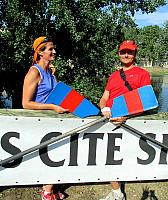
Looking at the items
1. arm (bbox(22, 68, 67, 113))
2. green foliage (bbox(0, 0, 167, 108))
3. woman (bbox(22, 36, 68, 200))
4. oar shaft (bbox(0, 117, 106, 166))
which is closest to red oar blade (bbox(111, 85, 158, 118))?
oar shaft (bbox(0, 117, 106, 166))

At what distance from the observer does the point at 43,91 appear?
11.1 feet

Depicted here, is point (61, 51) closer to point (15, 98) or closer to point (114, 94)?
point (15, 98)

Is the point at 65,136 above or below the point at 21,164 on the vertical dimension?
above

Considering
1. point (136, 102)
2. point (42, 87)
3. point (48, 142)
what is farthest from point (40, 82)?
point (136, 102)

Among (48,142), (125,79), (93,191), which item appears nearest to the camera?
(48,142)

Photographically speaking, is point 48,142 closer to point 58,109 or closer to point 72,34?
point 58,109

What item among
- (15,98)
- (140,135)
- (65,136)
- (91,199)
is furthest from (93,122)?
(15,98)

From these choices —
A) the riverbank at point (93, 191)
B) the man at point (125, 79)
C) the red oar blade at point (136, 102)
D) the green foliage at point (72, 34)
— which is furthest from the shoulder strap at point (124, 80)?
the green foliage at point (72, 34)

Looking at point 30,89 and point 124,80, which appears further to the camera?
point 124,80

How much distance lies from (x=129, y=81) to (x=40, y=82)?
0.88 metres

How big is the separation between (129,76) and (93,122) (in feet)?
2.70

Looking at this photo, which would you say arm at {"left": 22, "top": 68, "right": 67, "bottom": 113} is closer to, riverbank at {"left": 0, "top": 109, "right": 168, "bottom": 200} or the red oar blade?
the red oar blade

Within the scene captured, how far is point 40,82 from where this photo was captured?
132 inches

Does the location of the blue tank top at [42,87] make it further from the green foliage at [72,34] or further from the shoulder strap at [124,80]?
the green foliage at [72,34]
